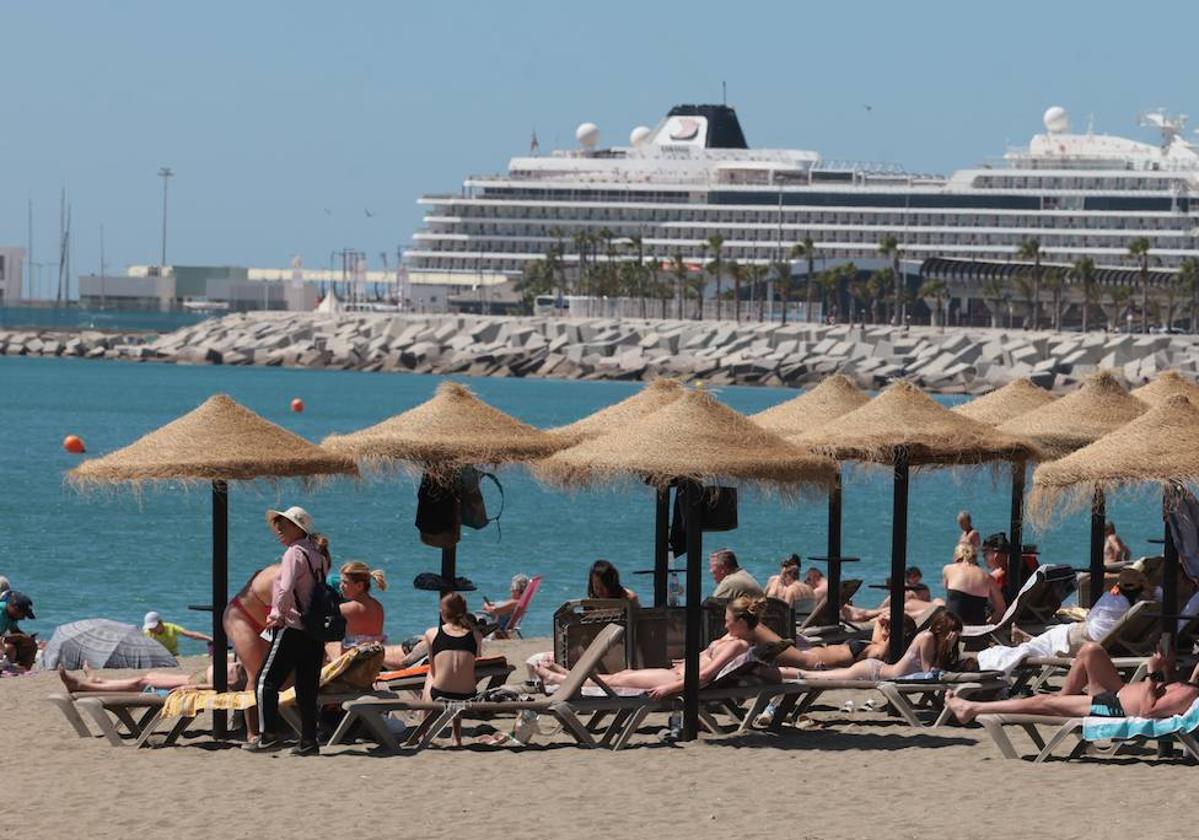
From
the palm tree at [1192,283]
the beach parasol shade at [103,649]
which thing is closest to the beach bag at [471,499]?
the beach parasol shade at [103,649]

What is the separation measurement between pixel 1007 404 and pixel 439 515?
4.96 meters

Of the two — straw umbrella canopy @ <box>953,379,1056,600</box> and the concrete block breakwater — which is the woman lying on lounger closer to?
straw umbrella canopy @ <box>953,379,1056,600</box>

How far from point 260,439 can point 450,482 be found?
7.28 ft

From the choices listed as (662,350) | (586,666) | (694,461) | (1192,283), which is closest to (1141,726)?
(694,461)

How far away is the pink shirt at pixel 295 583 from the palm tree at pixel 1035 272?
10550cm

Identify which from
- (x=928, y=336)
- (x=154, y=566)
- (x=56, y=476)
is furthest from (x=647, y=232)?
(x=154, y=566)

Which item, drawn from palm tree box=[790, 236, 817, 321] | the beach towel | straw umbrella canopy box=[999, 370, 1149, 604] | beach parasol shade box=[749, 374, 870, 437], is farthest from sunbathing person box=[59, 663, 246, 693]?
palm tree box=[790, 236, 817, 321]

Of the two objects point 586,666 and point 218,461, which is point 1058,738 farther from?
point 218,461

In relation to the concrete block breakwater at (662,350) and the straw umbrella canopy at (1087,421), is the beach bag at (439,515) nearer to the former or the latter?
the straw umbrella canopy at (1087,421)

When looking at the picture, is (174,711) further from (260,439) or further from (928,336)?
(928,336)

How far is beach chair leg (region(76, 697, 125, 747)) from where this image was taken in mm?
10766

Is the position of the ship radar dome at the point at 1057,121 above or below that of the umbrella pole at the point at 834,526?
above

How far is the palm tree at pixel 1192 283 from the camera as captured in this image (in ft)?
381

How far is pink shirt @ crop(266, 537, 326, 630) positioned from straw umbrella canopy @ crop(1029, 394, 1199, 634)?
3.74 meters
